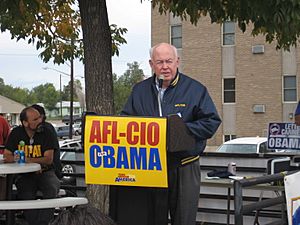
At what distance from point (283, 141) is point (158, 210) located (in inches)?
242

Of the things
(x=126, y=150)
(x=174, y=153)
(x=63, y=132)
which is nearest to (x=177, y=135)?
(x=174, y=153)

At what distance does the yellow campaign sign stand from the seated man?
298 cm

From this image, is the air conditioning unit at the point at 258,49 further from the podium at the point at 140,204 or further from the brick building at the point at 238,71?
the podium at the point at 140,204

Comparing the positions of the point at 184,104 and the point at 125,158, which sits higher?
the point at 184,104

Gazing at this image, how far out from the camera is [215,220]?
6.71 meters

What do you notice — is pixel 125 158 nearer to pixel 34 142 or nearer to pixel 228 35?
pixel 34 142

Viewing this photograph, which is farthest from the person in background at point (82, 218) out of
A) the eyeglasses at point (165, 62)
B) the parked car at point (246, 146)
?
the parked car at point (246, 146)

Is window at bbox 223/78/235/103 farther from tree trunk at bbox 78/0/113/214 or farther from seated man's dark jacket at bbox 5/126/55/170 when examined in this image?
tree trunk at bbox 78/0/113/214

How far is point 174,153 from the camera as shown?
129 inches

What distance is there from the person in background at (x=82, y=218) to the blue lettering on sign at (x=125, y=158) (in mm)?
1223

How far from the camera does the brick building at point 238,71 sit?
2673 cm

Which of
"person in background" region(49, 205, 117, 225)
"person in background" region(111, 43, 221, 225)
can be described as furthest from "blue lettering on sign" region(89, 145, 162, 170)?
"person in background" region(49, 205, 117, 225)

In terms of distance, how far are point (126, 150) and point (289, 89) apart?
81.0 feet

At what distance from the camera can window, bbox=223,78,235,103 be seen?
2792cm
